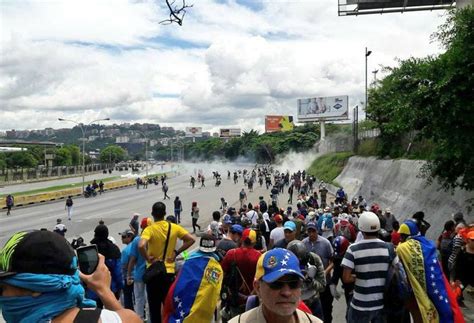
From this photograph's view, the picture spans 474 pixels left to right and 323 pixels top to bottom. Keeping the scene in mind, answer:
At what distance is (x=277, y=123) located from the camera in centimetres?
15538

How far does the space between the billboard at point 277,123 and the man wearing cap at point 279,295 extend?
151 m

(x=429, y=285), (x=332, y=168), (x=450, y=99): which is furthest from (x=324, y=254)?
(x=332, y=168)

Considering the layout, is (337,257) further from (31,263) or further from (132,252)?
(31,263)

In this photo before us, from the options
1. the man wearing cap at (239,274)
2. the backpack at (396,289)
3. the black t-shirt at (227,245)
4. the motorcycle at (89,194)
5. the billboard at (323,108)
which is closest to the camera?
the backpack at (396,289)

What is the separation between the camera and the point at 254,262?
5.09m

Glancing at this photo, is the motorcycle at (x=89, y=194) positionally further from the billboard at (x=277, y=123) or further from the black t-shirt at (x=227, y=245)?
the billboard at (x=277, y=123)

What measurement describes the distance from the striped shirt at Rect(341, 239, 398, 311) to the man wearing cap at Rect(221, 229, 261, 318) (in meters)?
1.00

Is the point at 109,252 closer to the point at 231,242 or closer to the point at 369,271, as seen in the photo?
the point at 231,242

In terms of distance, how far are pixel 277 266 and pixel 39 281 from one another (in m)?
1.31

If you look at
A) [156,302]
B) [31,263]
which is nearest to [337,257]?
[156,302]

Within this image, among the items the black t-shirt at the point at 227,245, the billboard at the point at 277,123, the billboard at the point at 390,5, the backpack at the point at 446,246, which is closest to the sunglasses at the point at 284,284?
the black t-shirt at the point at 227,245

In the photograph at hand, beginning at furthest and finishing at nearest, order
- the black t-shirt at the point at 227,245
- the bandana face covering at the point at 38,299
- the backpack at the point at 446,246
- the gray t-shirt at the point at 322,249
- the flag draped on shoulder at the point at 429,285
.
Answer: the backpack at the point at 446,246 < the gray t-shirt at the point at 322,249 < the black t-shirt at the point at 227,245 < the flag draped on shoulder at the point at 429,285 < the bandana face covering at the point at 38,299

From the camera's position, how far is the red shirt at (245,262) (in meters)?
5.03

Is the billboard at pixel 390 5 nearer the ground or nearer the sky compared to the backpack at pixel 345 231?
nearer the sky
